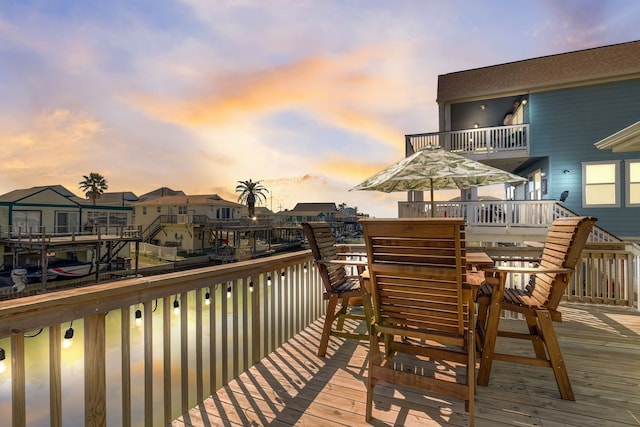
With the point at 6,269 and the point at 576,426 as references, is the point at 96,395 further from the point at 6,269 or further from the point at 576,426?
the point at 6,269

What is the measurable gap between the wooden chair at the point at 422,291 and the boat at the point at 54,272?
1800 centimetres

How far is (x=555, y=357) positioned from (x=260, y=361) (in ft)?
7.54

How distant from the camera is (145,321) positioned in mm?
1760

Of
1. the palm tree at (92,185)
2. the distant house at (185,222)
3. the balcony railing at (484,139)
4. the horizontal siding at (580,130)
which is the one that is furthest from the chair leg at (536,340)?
the palm tree at (92,185)

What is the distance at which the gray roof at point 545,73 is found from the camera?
28.0 feet

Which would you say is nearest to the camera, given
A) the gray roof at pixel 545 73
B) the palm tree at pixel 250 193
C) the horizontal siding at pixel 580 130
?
the horizontal siding at pixel 580 130

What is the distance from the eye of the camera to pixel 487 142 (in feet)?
30.7

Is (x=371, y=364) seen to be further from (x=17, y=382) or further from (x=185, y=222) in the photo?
(x=185, y=222)

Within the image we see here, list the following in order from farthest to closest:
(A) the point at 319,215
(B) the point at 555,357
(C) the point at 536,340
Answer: (A) the point at 319,215 → (C) the point at 536,340 → (B) the point at 555,357

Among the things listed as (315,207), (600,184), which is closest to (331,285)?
(600,184)

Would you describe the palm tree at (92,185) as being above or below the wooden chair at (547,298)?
above

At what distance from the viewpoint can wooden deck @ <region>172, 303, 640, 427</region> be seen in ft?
6.43

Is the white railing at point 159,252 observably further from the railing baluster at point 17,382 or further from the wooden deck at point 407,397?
the railing baluster at point 17,382

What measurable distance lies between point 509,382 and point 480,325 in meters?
0.49
